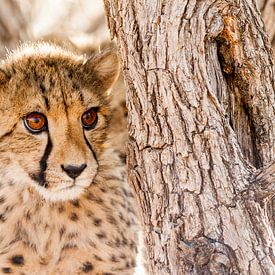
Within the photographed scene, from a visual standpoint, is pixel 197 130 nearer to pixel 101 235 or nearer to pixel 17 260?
pixel 101 235

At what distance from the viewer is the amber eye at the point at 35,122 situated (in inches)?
100

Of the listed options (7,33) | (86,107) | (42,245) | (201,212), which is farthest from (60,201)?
(7,33)

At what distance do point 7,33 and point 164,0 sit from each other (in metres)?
2.12

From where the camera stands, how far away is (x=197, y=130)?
220cm

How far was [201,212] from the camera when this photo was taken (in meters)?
2.19

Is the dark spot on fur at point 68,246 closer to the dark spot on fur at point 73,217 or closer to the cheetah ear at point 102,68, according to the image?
the dark spot on fur at point 73,217

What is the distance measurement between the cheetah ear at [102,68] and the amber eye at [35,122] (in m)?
0.32

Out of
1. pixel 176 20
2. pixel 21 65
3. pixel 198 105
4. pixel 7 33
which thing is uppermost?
pixel 7 33

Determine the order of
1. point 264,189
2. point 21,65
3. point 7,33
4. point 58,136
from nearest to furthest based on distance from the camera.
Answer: point 264,189 < point 58,136 < point 21,65 < point 7,33

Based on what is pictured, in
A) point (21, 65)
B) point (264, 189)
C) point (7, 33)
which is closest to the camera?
point (264, 189)

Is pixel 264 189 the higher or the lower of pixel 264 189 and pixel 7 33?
the lower

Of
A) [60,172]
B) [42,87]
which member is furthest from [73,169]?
[42,87]

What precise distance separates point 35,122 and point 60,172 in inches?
7.6

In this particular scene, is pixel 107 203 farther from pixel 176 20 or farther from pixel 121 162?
pixel 176 20
